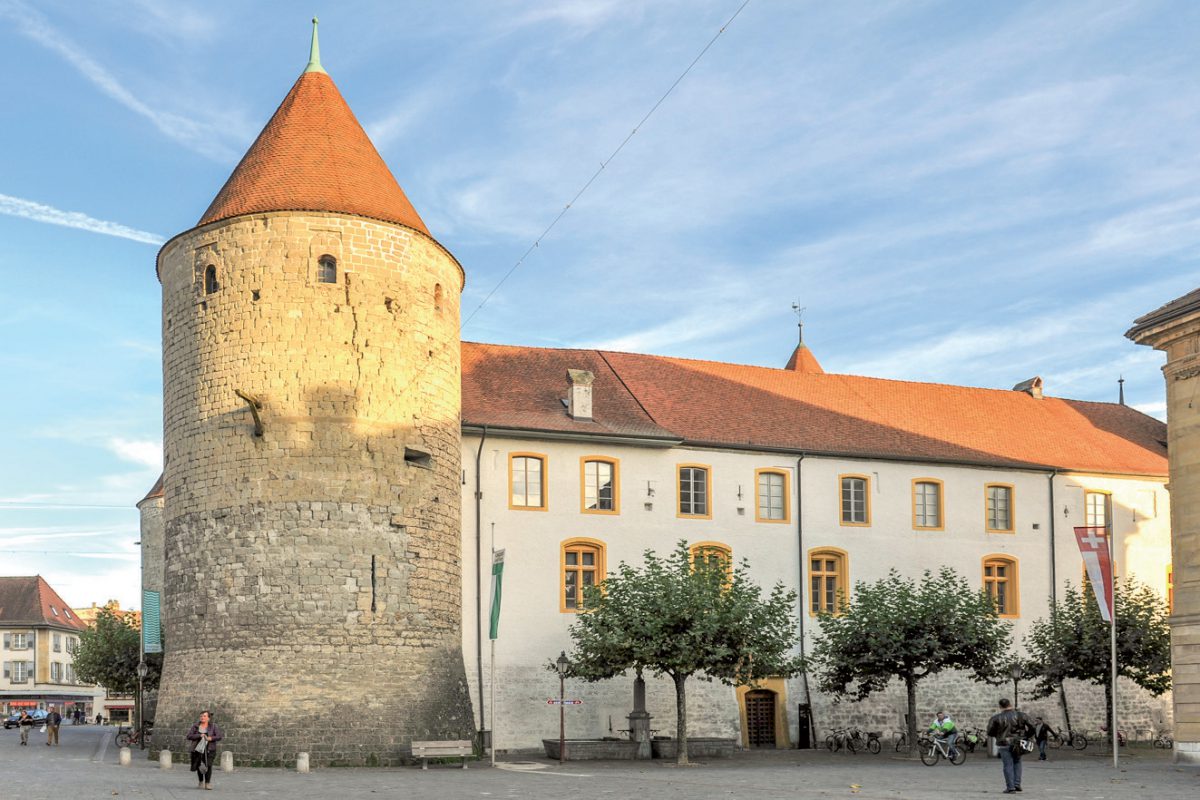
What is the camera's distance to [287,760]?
29359 millimetres

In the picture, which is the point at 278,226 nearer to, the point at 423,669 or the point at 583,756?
the point at 423,669

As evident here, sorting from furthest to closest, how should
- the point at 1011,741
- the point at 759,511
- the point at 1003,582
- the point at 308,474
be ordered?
the point at 1003,582 → the point at 759,511 → the point at 308,474 → the point at 1011,741

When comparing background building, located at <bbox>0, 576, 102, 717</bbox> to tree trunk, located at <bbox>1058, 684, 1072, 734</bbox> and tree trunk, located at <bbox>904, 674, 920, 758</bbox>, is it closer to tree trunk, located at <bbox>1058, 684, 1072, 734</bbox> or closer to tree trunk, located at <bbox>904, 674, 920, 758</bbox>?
tree trunk, located at <bbox>1058, 684, 1072, 734</bbox>

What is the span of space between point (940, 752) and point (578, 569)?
10.4m

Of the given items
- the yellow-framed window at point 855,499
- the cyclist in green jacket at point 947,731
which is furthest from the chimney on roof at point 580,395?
the cyclist in green jacket at point 947,731

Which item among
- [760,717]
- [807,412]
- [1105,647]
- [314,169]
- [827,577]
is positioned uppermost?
[314,169]

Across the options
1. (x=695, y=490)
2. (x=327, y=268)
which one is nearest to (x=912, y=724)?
(x=695, y=490)

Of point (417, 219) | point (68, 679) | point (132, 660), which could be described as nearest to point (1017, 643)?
point (417, 219)

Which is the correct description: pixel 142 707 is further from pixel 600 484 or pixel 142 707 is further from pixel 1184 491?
pixel 1184 491

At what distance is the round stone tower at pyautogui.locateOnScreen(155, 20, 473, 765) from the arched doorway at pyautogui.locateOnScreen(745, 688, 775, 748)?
9.56 m

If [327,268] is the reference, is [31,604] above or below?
below

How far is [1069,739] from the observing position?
40.3 metres

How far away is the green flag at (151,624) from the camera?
34312 millimetres

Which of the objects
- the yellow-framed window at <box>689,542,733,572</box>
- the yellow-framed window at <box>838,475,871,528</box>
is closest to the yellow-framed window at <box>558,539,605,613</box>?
the yellow-framed window at <box>689,542,733,572</box>
